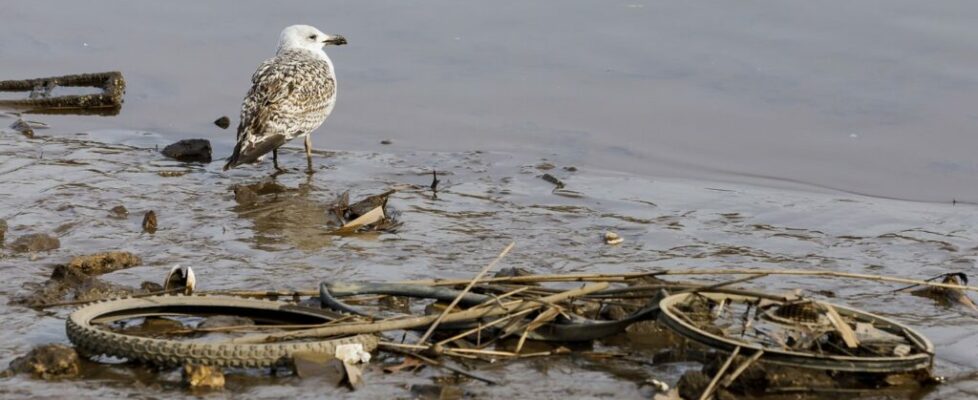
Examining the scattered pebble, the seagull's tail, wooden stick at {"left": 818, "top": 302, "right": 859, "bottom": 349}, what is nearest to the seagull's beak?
the seagull's tail

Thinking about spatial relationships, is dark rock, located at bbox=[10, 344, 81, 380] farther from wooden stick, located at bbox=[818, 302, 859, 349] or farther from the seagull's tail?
the seagull's tail

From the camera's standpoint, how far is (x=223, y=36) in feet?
37.6

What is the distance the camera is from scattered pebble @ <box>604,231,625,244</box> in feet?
21.9

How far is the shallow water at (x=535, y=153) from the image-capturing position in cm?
605

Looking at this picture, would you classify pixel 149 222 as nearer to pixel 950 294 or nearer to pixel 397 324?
pixel 397 324

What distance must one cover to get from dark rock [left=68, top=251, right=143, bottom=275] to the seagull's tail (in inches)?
83.5

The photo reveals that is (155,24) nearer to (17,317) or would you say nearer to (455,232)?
(455,232)

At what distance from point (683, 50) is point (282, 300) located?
612 cm

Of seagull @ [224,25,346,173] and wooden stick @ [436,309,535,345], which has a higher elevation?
seagull @ [224,25,346,173]

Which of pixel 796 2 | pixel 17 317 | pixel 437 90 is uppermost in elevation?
pixel 796 2

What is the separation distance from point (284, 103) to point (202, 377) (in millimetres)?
4446

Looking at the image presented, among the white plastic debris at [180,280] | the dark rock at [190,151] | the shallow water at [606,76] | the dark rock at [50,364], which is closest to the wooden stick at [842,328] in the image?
the white plastic debris at [180,280]

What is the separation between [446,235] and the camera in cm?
675

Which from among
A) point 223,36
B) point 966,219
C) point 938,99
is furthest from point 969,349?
point 223,36
